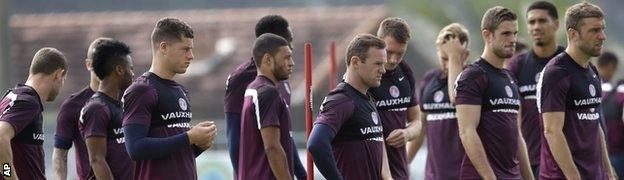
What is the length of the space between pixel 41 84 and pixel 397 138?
258 cm

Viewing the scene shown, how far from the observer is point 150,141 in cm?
1015

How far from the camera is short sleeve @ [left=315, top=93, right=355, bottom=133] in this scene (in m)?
10.3

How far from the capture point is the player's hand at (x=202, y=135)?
10.2 meters

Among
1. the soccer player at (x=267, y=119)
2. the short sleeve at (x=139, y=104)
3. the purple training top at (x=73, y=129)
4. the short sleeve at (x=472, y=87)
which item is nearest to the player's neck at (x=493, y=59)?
the short sleeve at (x=472, y=87)

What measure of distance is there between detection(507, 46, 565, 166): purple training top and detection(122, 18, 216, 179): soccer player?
11.8ft

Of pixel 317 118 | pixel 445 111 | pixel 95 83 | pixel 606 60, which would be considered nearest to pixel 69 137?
pixel 95 83

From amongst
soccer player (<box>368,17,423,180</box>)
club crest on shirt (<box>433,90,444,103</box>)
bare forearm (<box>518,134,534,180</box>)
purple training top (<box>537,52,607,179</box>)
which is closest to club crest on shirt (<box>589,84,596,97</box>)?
purple training top (<box>537,52,607,179</box>)

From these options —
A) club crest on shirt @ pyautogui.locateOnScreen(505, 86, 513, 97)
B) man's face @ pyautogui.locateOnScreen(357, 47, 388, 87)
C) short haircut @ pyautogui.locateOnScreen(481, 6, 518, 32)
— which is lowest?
club crest on shirt @ pyautogui.locateOnScreen(505, 86, 513, 97)

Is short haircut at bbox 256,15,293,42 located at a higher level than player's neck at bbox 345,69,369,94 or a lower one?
higher

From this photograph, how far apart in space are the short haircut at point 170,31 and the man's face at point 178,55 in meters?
0.03

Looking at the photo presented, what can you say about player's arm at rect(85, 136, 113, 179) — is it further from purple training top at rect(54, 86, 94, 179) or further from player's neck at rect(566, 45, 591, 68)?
player's neck at rect(566, 45, 591, 68)

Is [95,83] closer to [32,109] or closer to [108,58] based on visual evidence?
[108,58]

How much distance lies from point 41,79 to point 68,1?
12140mm

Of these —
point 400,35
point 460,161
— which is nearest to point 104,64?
point 400,35
